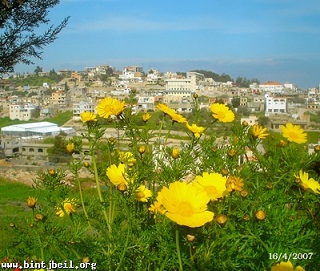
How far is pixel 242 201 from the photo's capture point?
975 mm

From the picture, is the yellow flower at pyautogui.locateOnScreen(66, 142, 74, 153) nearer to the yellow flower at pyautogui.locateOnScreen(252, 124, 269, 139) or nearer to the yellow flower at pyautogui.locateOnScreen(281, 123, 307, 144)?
the yellow flower at pyautogui.locateOnScreen(252, 124, 269, 139)

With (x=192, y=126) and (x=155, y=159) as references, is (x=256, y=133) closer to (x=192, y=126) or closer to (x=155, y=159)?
(x=192, y=126)

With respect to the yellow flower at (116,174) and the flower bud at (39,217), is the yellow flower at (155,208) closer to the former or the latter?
the yellow flower at (116,174)

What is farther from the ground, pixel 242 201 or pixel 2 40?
pixel 2 40

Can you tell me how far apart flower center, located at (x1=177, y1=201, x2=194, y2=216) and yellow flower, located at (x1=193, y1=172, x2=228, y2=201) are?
0.14 meters

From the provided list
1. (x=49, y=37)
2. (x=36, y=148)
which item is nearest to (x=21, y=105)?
(x=36, y=148)

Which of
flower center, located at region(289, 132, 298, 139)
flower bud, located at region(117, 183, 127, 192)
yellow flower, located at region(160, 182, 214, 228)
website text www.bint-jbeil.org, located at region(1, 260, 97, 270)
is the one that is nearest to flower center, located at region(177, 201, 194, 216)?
yellow flower, located at region(160, 182, 214, 228)

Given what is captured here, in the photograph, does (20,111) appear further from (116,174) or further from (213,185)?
(213,185)

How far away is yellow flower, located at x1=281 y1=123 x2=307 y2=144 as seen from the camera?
1362 millimetres

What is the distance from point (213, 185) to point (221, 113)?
0.45 meters

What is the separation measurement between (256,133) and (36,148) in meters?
17.8

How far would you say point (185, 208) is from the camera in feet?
2.55

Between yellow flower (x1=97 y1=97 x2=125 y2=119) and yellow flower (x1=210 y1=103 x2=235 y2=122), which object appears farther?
yellow flower (x1=210 y1=103 x2=235 y2=122)

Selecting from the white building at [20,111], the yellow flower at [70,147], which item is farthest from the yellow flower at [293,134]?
the white building at [20,111]
